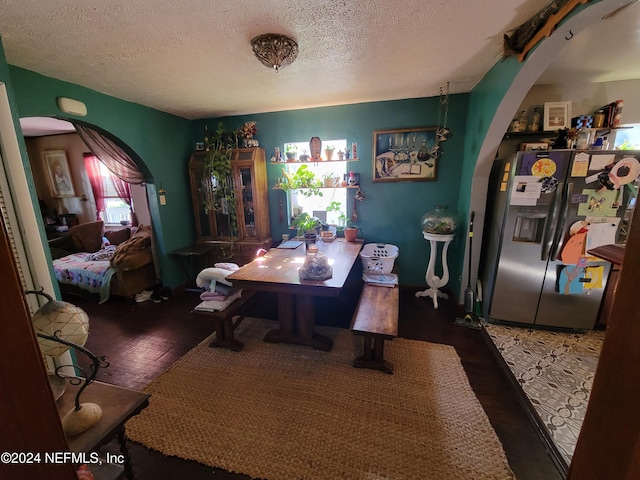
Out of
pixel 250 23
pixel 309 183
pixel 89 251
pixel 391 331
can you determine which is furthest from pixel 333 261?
pixel 89 251

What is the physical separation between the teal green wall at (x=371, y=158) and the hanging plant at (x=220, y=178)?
0.28 meters

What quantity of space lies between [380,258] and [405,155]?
52.9 inches

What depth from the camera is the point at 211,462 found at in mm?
1438

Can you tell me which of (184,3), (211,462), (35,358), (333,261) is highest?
(184,3)

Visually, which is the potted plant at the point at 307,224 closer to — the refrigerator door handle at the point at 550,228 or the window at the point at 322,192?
the window at the point at 322,192

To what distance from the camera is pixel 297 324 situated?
246cm

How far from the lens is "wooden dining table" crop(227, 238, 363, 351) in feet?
6.54

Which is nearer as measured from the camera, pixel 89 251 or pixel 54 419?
pixel 54 419

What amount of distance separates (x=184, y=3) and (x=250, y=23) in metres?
0.36

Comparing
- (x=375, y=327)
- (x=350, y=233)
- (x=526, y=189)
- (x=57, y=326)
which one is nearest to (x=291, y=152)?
(x=350, y=233)

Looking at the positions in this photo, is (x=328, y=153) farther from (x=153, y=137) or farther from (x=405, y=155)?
(x=153, y=137)

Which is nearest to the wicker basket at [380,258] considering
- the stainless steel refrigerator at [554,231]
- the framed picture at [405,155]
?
the framed picture at [405,155]

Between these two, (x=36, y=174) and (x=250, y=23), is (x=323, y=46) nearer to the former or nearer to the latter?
(x=250, y=23)

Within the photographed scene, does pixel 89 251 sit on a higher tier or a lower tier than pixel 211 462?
higher
